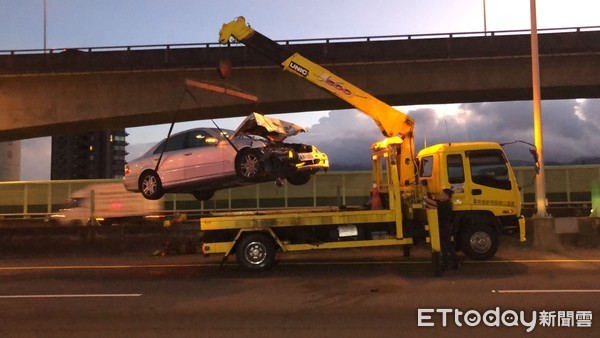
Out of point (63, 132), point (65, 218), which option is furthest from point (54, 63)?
point (65, 218)

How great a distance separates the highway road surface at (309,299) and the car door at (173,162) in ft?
6.66

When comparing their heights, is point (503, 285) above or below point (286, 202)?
below

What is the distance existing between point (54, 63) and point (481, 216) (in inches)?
740

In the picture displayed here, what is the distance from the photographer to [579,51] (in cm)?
2027

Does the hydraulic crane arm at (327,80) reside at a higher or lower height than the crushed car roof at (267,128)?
higher

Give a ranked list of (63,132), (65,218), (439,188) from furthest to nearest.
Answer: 1. (63,132)
2. (65,218)
3. (439,188)

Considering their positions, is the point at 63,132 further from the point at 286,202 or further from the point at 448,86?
the point at 448,86

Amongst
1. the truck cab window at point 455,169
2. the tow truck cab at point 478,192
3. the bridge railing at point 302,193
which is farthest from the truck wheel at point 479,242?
the bridge railing at point 302,193

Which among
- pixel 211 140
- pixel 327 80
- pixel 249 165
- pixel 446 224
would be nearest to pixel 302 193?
pixel 211 140

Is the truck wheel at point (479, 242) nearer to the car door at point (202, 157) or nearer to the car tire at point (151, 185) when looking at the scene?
the car door at point (202, 157)

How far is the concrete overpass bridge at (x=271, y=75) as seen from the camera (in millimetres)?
20750

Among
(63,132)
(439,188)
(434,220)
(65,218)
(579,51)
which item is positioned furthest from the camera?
(63,132)

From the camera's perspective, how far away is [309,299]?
7.43 m

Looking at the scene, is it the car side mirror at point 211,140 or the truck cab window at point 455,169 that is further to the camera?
the car side mirror at point 211,140
